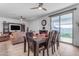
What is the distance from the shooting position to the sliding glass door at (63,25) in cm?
182

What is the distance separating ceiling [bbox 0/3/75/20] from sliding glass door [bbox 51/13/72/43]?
0.76 feet

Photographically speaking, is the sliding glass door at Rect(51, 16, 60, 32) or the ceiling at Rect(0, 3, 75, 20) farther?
the sliding glass door at Rect(51, 16, 60, 32)

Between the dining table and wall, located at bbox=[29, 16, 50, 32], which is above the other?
wall, located at bbox=[29, 16, 50, 32]

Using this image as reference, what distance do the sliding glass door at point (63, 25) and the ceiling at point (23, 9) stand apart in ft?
0.76

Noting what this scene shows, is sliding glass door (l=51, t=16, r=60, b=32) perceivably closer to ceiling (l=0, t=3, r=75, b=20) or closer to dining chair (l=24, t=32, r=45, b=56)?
ceiling (l=0, t=3, r=75, b=20)

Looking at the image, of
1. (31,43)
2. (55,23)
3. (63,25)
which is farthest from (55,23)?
(31,43)

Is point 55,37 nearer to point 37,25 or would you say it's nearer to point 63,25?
point 63,25

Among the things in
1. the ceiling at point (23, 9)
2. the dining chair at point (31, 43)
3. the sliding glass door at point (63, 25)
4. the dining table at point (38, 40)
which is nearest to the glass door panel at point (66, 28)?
the sliding glass door at point (63, 25)

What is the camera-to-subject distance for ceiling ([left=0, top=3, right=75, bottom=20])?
1756 mm

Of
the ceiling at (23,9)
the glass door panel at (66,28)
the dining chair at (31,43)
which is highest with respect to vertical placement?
the ceiling at (23,9)

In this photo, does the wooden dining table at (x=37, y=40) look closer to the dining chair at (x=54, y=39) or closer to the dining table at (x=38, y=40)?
the dining table at (x=38, y=40)

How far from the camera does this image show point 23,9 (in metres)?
1.81

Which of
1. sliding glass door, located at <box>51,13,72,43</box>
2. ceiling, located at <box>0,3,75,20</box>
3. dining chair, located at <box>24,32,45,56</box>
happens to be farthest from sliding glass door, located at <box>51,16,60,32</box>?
dining chair, located at <box>24,32,45,56</box>

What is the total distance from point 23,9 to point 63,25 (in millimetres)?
990
